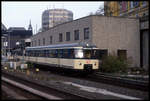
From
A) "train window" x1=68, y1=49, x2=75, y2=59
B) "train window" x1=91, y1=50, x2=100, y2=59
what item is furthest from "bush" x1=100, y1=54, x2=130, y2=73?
"train window" x1=68, y1=49, x2=75, y2=59

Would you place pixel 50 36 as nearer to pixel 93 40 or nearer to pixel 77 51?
pixel 93 40

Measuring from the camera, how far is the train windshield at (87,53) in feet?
67.4

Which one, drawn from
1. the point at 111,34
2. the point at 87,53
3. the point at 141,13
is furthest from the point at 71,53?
the point at 141,13

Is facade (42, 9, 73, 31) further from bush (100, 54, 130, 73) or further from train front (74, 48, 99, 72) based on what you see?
train front (74, 48, 99, 72)

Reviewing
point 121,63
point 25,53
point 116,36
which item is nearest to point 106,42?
point 116,36

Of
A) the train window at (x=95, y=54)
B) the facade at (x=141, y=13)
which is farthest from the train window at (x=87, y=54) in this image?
the facade at (x=141, y=13)

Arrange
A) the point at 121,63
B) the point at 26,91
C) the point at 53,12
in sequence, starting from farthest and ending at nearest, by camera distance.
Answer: the point at 53,12 < the point at 121,63 < the point at 26,91

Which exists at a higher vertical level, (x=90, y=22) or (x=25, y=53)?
(x=90, y=22)

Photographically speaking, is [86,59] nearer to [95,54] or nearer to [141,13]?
[95,54]

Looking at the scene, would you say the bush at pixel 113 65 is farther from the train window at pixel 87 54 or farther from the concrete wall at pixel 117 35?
the concrete wall at pixel 117 35

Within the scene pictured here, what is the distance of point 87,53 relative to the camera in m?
20.9

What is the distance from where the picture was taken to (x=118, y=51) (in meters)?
31.7

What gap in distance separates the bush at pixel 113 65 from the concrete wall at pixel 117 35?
5600 mm

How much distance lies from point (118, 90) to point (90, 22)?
16.9 m
